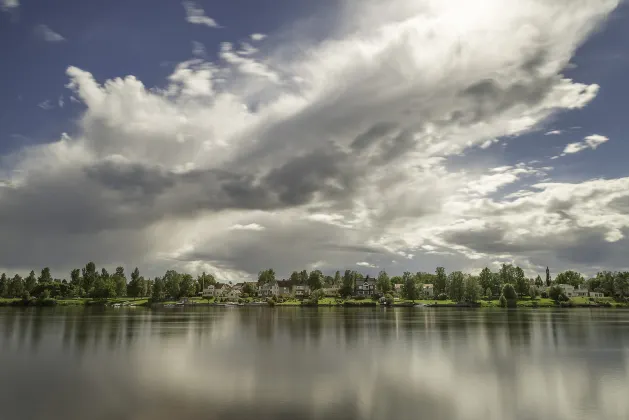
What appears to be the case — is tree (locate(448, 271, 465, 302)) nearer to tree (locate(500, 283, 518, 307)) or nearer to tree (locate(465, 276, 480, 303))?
tree (locate(465, 276, 480, 303))

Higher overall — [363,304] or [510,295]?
[510,295]

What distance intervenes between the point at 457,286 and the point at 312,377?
162908mm

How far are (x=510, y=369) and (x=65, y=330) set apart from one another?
219 ft

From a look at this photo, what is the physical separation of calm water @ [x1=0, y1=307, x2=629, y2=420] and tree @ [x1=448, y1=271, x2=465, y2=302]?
12182cm

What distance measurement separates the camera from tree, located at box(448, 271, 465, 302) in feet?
614

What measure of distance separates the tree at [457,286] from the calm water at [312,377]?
122 meters

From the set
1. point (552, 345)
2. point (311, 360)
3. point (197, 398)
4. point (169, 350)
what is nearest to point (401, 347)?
point (311, 360)

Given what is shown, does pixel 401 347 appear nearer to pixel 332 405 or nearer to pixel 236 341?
pixel 236 341

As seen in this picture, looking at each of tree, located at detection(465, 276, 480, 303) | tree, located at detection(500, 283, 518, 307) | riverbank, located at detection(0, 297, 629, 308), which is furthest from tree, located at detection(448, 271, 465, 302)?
tree, located at detection(500, 283, 518, 307)

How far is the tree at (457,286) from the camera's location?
187125mm

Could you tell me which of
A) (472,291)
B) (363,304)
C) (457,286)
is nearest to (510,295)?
(472,291)

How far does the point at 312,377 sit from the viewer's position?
125 feet

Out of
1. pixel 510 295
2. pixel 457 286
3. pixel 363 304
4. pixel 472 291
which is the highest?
pixel 457 286

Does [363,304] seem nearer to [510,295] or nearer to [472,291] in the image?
[472,291]
